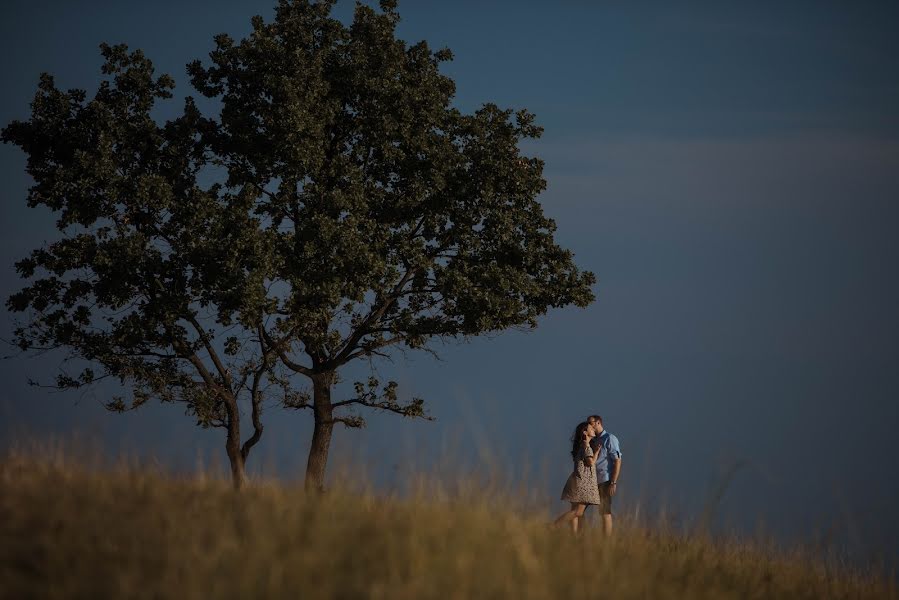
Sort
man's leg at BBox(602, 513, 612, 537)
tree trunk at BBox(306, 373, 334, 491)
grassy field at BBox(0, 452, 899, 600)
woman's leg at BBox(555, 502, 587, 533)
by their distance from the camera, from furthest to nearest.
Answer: tree trunk at BBox(306, 373, 334, 491) → woman's leg at BBox(555, 502, 587, 533) → man's leg at BBox(602, 513, 612, 537) → grassy field at BBox(0, 452, 899, 600)

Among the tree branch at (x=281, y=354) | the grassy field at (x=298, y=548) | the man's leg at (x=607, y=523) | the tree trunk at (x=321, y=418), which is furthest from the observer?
the tree trunk at (x=321, y=418)

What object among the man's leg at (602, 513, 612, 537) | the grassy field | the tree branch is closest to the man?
the man's leg at (602, 513, 612, 537)

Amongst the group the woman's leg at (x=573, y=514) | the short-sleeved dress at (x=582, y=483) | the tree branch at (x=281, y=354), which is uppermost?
the tree branch at (x=281, y=354)

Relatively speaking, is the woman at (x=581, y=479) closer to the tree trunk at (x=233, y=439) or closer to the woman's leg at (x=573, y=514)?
the woman's leg at (x=573, y=514)

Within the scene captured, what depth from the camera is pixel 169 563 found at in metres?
7.34

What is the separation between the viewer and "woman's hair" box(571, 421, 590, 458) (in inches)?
615

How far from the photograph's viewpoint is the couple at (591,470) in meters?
15.5

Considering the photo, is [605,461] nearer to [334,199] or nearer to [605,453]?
[605,453]

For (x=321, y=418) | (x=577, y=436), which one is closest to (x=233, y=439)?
(x=321, y=418)

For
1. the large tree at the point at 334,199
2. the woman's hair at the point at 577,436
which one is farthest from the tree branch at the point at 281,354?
the woman's hair at the point at 577,436

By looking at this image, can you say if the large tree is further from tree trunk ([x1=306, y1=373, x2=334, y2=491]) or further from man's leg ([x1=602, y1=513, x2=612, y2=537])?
man's leg ([x1=602, y1=513, x2=612, y2=537])

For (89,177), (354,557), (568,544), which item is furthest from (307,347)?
(354,557)

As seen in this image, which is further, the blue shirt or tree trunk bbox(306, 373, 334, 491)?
tree trunk bbox(306, 373, 334, 491)

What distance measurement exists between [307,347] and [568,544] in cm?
1533
